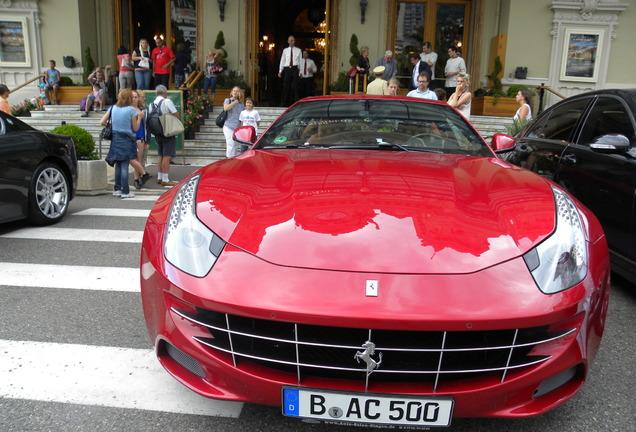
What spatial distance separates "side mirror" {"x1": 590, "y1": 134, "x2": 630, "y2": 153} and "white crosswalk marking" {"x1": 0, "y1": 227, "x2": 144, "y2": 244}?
418 cm

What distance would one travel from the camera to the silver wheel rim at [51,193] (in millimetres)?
5797

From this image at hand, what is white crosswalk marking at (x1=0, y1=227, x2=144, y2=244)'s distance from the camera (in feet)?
17.8

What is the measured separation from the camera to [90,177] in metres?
8.33

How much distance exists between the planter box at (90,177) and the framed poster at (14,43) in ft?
30.2

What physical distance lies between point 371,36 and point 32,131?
461 inches

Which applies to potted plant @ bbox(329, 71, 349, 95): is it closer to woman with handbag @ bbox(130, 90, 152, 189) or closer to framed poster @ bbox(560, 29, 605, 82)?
framed poster @ bbox(560, 29, 605, 82)

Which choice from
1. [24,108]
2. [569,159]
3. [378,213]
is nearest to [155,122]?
[569,159]

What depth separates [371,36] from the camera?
51.1 ft

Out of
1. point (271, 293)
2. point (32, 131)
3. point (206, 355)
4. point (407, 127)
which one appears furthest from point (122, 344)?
point (32, 131)

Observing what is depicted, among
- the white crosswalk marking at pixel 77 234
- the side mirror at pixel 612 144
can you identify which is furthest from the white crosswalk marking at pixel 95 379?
the side mirror at pixel 612 144

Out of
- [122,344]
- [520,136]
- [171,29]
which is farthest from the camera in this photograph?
[171,29]

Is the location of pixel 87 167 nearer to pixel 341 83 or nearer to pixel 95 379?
pixel 95 379

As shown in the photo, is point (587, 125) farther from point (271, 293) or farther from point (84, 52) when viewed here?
point (84, 52)

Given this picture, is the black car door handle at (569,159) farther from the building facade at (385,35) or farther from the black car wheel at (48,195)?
the building facade at (385,35)
